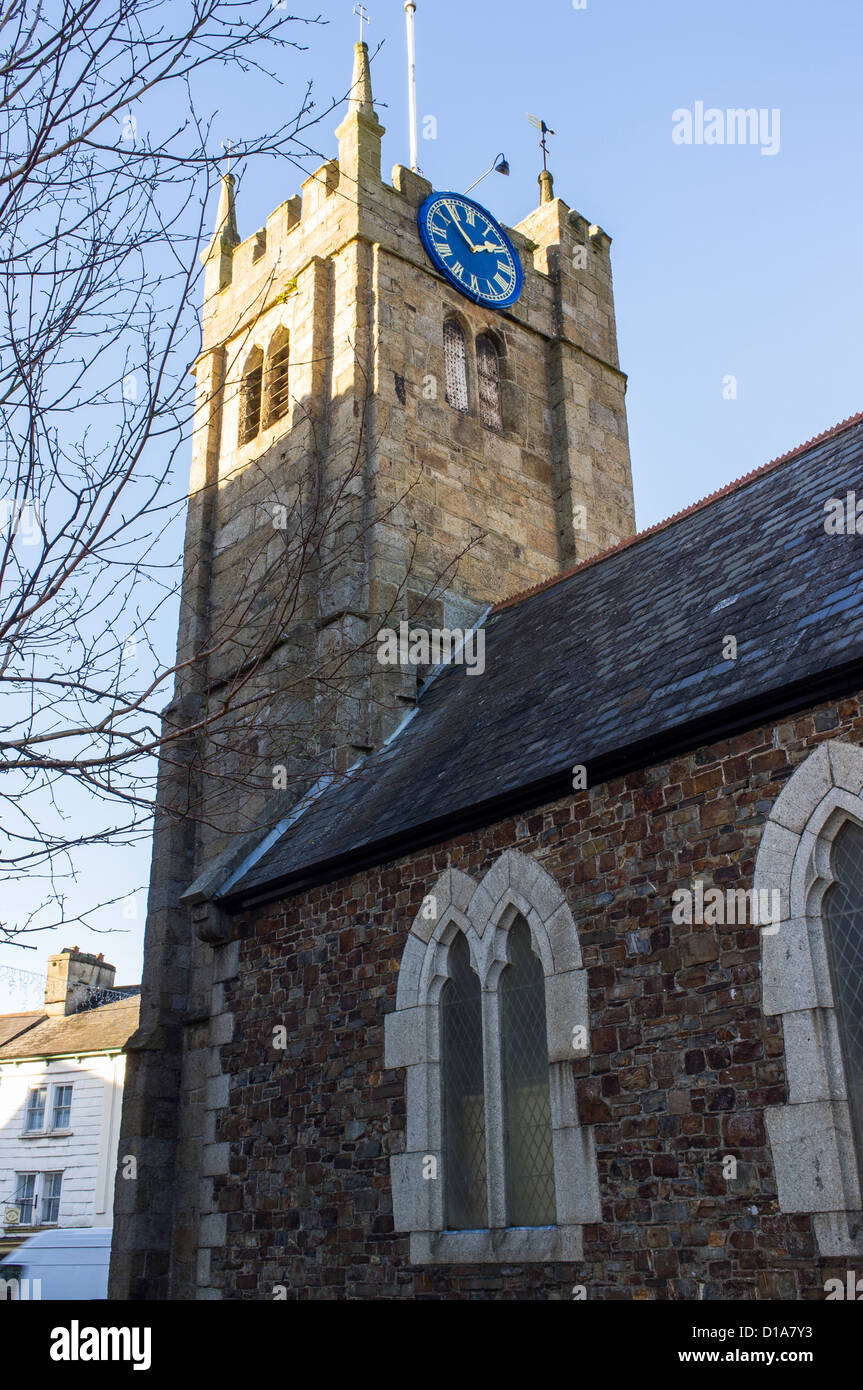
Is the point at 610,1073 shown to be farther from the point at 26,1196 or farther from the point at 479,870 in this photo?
the point at 26,1196

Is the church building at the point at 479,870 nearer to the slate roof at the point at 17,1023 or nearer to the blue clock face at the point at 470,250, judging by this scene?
the blue clock face at the point at 470,250

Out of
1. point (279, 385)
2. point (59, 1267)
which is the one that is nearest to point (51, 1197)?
point (59, 1267)

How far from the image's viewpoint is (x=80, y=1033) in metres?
25.0

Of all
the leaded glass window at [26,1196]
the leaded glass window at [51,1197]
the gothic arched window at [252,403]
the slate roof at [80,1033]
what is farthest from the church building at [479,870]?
the leaded glass window at [26,1196]

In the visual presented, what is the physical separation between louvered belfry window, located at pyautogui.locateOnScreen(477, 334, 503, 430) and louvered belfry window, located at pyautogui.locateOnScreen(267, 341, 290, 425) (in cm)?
269

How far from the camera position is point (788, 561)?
9.12 m

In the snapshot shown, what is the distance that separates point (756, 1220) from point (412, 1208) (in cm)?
306

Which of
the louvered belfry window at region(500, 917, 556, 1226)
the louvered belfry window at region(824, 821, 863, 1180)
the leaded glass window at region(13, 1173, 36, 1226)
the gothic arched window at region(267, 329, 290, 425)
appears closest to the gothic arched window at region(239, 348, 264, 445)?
the gothic arched window at region(267, 329, 290, 425)

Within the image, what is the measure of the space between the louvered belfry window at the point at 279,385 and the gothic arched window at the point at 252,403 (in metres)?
0.22

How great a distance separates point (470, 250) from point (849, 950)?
1326 cm

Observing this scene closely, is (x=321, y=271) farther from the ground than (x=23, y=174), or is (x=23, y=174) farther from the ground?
(x=321, y=271)

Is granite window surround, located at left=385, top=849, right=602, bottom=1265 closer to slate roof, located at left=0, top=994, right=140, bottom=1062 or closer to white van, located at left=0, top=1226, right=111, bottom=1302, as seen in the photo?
white van, located at left=0, top=1226, right=111, bottom=1302
